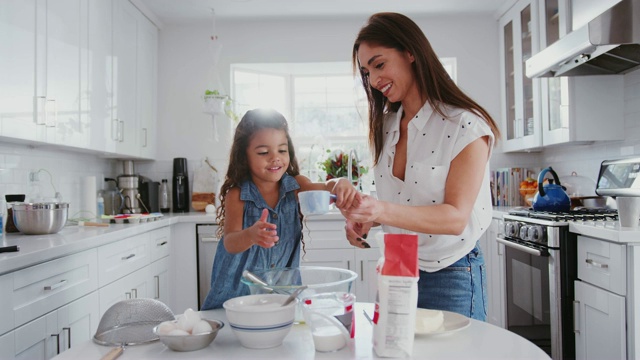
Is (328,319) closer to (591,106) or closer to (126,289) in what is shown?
(126,289)

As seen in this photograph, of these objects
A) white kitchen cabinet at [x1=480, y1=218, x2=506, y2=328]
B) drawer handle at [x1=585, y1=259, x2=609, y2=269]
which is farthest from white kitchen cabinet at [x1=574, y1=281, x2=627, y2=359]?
white kitchen cabinet at [x1=480, y1=218, x2=506, y2=328]

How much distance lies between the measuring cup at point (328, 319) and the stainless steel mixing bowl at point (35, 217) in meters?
1.83

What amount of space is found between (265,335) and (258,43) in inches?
143

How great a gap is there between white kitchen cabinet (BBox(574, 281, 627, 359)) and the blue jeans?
3.49ft

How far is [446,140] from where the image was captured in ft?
4.68

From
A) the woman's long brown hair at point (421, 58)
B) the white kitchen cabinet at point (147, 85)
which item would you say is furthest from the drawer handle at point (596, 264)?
the white kitchen cabinet at point (147, 85)

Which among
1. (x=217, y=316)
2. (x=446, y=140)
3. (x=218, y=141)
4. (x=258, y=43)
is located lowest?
(x=217, y=316)

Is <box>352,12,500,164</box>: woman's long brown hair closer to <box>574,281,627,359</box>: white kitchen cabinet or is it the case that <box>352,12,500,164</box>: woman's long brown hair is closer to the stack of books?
<box>574,281,627,359</box>: white kitchen cabinet

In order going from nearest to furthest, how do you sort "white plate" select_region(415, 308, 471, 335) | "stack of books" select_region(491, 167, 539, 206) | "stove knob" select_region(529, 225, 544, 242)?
"white plate" select_region(415, 308, 471, 335) < "stove knob" select_region(529, 225, 544, 242) < "stack of books" select_region(491, 167, 539, 206)

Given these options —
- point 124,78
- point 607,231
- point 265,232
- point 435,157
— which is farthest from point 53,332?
point 607,231

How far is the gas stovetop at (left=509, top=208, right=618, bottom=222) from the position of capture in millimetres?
2670

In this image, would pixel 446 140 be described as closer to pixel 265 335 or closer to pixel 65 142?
pixel 265 335

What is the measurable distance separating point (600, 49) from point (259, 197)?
1.85 meters

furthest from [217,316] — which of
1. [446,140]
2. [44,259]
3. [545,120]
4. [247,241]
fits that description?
[545,120]
